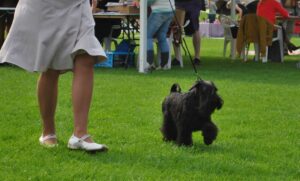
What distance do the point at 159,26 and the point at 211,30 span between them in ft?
64.0

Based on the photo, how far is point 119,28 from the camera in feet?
44.1

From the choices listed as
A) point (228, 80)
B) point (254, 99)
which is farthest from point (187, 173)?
point (228, 80)

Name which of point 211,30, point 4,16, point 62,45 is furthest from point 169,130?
point 211,30

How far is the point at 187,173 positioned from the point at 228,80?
5.53 meters

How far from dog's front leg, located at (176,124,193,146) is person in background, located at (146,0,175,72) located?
588 cm

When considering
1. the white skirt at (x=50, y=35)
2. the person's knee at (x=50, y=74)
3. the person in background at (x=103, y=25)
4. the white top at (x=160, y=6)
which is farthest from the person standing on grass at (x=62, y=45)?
the person in background at (x=103, y=25)

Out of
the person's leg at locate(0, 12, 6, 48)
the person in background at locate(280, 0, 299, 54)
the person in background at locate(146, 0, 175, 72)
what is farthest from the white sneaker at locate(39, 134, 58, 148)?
the person in background at locate(280, 0, 299, 54)

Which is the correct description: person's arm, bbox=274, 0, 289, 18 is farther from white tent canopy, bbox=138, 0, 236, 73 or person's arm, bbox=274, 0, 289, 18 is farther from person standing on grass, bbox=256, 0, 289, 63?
white tent canopy, bbox=138, 0, 236, 73

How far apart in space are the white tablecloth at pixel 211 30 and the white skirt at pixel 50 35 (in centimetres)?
2545

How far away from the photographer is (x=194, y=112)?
435cm

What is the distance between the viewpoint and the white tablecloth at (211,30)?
96.5 feet

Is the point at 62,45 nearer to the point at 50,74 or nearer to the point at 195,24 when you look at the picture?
the point at 50,74

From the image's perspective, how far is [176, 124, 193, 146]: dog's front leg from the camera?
14.4 feet

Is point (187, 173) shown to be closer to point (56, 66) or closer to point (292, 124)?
point (56, 66)
